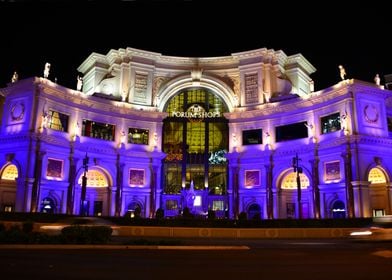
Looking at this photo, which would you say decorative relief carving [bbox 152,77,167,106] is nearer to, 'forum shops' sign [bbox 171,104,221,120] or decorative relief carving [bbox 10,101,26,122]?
'forum shops' sign [bbox 171,104,221,120]

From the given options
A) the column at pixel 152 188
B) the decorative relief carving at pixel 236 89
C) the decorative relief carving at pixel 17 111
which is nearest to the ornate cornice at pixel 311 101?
the decorative relief carving at pixel 236 89

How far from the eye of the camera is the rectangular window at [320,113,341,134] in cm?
4838

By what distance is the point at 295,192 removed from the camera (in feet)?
173

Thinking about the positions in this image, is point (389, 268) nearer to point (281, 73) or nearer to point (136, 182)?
point (136, 182)

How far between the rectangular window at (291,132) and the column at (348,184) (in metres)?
7.12

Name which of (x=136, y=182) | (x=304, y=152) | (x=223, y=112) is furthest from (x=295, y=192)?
(x=136, y=182)

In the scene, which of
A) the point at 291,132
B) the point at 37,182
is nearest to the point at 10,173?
the point at 37,182

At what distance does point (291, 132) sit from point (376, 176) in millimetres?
11574

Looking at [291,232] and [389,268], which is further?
[291,232]

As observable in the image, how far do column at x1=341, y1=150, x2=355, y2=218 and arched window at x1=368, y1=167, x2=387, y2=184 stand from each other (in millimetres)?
4140

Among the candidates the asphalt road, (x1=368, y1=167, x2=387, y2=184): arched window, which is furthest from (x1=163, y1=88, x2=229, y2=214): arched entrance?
the asphalt road

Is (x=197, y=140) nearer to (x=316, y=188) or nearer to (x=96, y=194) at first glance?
(x=96, y=194)

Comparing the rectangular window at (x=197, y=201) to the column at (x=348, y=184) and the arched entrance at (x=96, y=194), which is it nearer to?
the arched entrance at (x=96, y=194)

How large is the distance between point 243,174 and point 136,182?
1471 centimetres
